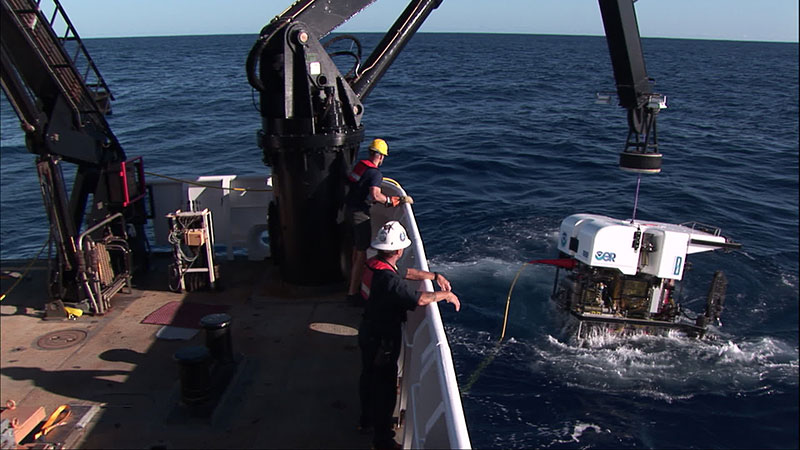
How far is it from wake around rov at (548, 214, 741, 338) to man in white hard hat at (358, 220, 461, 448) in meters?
7.56

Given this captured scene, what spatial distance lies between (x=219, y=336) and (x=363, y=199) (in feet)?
7.35

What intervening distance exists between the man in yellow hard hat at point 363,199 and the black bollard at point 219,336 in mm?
1791

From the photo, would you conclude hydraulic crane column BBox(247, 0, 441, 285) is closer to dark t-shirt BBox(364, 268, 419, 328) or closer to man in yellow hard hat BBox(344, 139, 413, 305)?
man in yellow hard hat BBox(344, 139, 413, 305)

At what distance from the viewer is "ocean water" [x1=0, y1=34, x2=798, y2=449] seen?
32.0 feet

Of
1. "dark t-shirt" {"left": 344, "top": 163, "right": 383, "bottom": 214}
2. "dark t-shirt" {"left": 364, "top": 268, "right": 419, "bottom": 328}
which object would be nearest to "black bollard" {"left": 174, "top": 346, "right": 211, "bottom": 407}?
"dark t-shirt" {"left": 364, "top": 268, "right": 419, "bottom": 328}

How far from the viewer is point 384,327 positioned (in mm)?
4496

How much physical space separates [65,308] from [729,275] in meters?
14.6

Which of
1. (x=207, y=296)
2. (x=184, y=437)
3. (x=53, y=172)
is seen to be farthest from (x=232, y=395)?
(x=53, y=172)

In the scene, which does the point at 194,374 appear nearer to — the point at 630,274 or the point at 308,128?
the point at 308,128

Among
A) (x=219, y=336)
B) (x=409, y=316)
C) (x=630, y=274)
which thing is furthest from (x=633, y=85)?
(x=219, y=336)

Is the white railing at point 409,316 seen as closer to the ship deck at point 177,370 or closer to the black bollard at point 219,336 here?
the ship deck at point 177,370

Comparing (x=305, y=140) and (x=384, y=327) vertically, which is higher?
(x=305, y=140)

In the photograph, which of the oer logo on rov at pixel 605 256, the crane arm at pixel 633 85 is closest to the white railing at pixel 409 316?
the crane arm at pixel 633 85

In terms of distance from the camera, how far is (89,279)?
6.95 metres
